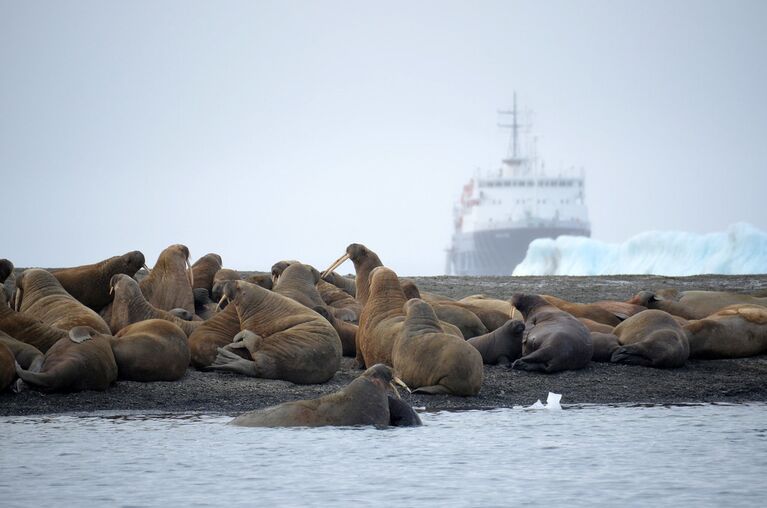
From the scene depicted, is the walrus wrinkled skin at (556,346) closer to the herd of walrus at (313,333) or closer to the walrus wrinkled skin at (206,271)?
the herd of walrus at (313,333)

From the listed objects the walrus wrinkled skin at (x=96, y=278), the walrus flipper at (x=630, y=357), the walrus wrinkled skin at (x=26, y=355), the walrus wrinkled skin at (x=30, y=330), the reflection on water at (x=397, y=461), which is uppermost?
the walrus wrinkled skin at (x=96, y=278)

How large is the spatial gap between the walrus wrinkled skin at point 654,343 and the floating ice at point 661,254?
91.7 feet

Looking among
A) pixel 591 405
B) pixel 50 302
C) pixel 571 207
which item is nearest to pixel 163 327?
pixel 50 302

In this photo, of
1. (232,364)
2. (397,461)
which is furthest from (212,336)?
(397,461)

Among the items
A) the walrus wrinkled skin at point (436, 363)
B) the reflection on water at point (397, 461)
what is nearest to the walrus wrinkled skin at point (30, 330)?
the reflection on water at point (397, 461)

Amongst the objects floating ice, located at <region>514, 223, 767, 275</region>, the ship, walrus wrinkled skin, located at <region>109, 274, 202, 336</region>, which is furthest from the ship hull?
walrus wrinkled skin, located at <region>109, 274, 202, 336</region>

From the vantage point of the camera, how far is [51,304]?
1097 centimetres

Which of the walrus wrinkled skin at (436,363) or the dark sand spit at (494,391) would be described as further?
the walrus wrinkled skin at (436,363)

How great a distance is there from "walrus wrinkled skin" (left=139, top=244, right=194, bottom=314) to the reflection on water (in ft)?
12.3

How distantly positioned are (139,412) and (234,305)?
6.96 feet

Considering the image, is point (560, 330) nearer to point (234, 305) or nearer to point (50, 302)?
point (234, 305)

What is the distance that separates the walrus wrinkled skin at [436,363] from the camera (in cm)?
953

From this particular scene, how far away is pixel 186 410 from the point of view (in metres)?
9.16

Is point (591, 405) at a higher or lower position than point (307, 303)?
lower
